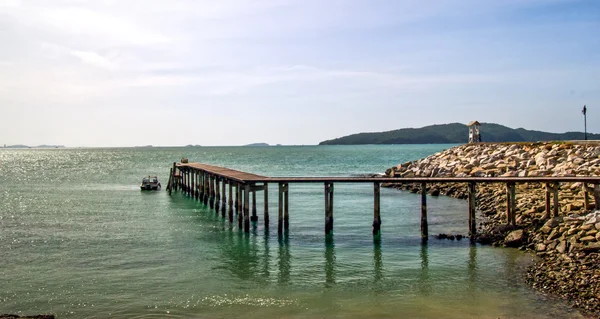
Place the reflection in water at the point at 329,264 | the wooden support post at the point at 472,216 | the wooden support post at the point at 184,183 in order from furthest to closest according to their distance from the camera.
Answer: the wooden support post at the point at 184,183, the wooden support post at the point at 472,216, the reflection in water at the point at 329,264

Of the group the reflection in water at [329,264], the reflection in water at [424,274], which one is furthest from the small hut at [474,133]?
the reflection in water at [329,264]

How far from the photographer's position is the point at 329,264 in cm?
2020

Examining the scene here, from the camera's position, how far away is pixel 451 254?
21.6 meters

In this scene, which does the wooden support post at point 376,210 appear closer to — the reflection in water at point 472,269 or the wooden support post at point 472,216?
the wooden support post at point 472,216

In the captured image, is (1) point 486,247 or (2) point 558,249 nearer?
(2) point 558,249

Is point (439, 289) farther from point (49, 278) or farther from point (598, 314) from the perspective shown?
point (49, 278)

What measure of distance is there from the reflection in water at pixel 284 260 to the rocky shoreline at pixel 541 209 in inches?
317

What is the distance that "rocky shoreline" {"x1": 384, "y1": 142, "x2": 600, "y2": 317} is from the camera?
16.5 meters

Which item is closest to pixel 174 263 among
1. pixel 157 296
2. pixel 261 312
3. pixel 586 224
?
pixel 157 296

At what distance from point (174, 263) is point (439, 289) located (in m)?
9.99

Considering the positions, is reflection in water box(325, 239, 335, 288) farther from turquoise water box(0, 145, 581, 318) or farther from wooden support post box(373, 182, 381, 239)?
wooden support post box(373, 182, 381, 239)

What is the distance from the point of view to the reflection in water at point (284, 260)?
18.5m

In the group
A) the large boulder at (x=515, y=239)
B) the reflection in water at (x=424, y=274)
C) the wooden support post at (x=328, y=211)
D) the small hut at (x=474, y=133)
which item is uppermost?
the small hut at (x=474, y=133)

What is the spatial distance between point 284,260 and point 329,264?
6.27 ft
